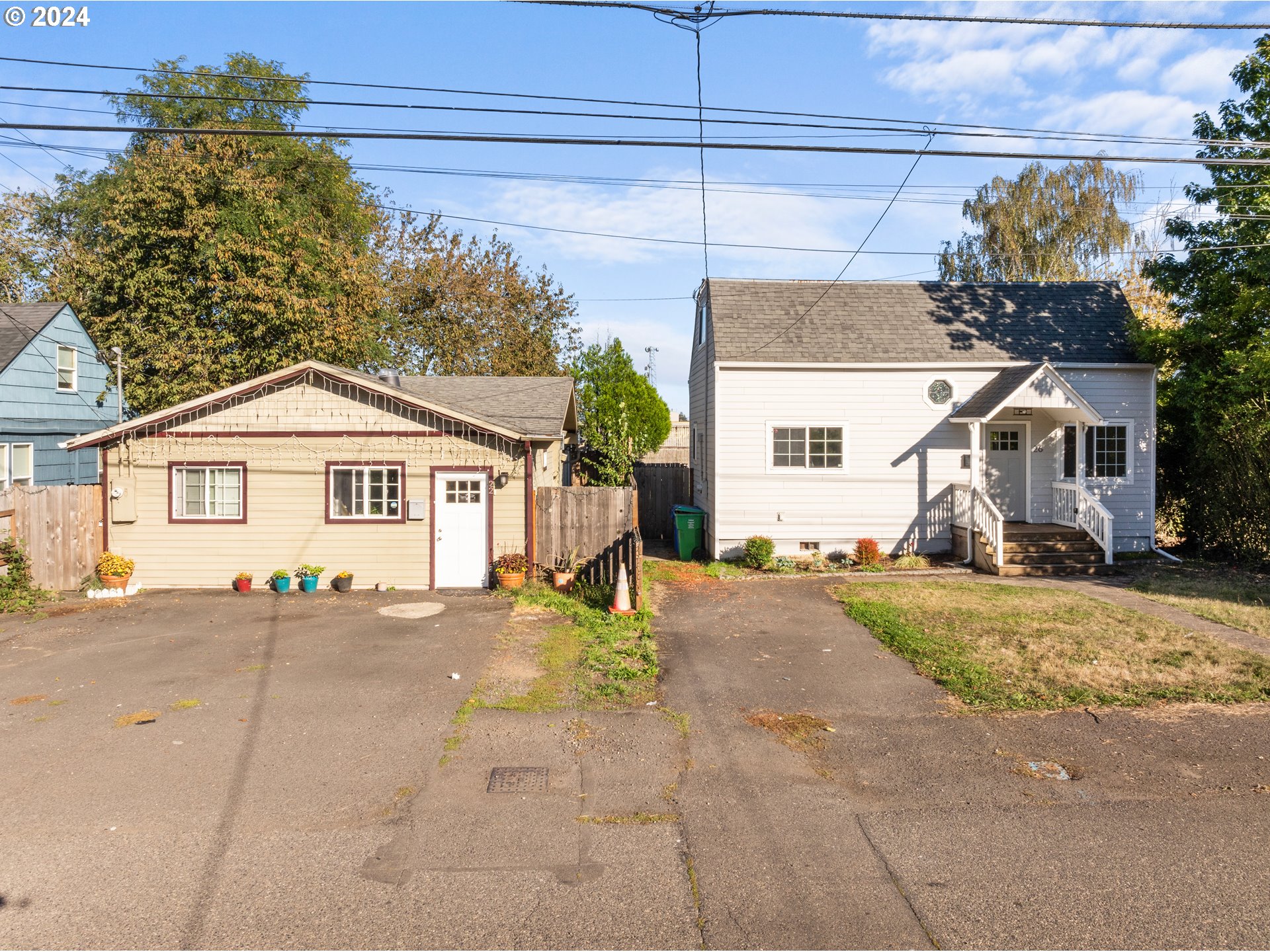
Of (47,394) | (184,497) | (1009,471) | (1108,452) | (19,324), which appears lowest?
(184,497)

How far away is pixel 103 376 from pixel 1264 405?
28111mm

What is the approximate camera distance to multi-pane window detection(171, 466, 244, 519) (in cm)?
1342

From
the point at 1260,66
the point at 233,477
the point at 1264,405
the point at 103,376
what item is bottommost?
the point at 233,477

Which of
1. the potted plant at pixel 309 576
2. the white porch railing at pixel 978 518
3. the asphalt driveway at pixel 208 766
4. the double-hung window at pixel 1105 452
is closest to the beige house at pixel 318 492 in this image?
the potted plant at pixel 309 576

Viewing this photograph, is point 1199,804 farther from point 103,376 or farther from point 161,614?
point 103,376

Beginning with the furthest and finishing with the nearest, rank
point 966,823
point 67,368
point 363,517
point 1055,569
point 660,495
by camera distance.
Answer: point 660,495, point 67,368, point 1055,569, point 363,517, point 966,823

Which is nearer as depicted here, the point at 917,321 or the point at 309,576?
the point at 309,576

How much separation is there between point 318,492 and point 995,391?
13266 millimetres

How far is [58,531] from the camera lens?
12836 mm

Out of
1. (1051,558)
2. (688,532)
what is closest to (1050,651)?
(1051,558)

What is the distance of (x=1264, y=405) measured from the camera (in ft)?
45.7

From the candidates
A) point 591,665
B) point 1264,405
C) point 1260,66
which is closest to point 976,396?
point 1264,405

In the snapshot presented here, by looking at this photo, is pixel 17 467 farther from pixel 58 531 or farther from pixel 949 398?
pixel 949 398

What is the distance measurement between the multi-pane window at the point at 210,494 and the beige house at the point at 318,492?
2 centimetres
